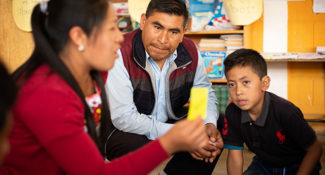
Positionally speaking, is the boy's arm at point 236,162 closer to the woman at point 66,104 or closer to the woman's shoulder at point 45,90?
the woman at point 66,104

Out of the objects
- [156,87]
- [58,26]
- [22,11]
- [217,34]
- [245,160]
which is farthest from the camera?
[217,34]

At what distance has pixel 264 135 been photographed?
172 centimetres

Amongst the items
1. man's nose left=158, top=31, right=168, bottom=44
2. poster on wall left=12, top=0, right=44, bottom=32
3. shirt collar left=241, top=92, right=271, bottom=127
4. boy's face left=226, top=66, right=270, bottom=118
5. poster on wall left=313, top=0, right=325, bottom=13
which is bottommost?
shirt collar left=241, top=92, right=271, bottom=127

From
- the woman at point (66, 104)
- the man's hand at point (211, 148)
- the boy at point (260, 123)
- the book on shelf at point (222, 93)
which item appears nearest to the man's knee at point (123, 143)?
the man's hand at point (211, 148)

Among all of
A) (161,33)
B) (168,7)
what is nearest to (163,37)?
(161,33)

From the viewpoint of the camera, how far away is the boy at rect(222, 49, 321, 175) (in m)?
1.64

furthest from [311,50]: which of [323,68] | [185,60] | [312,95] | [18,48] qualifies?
[18,48]

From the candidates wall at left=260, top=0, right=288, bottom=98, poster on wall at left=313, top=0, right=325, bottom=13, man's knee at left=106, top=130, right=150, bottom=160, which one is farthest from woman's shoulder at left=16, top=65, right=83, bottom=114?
poster on wall at left=313, top=0, right=325, bottom=13

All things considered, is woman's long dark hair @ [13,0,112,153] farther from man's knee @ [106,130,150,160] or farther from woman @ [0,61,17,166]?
man's knee @ [106,130,150,160]

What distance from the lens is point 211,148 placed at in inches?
69.5

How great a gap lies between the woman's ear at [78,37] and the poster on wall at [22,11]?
100 inches

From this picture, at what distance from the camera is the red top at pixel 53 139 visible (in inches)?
37.8

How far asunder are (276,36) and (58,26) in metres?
3.42

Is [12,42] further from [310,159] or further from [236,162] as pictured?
[310,159]
